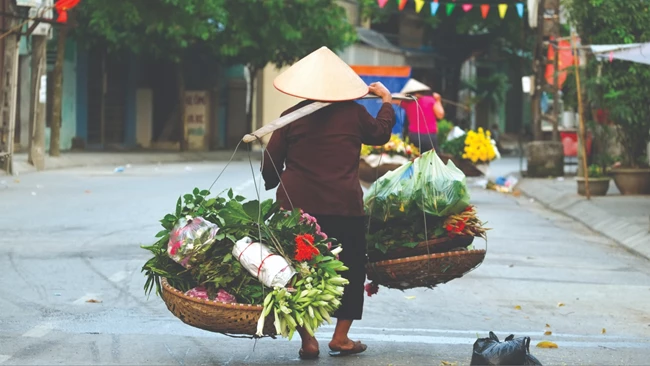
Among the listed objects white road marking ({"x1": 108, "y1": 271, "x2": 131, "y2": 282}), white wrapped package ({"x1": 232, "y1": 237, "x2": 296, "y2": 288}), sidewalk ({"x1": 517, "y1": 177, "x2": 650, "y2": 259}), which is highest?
white wrapped package ({"x1": 232, "y1": 237, "x2": 296, "y2": 288})

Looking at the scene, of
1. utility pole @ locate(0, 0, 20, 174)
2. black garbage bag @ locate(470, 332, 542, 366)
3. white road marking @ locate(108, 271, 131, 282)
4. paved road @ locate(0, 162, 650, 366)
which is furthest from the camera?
utility pole @ locate(0, 0, 20, 174)

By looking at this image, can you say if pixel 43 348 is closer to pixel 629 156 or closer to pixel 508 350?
pixel 508 350

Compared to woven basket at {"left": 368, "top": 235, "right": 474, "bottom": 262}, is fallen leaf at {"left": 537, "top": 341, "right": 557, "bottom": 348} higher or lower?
lower

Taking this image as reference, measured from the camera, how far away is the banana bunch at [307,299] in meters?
6.00

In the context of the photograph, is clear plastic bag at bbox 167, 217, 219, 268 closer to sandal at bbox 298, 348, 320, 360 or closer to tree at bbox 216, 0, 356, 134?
sandal at bbox 298, 348, 320, 360

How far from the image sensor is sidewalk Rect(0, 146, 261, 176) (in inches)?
1096

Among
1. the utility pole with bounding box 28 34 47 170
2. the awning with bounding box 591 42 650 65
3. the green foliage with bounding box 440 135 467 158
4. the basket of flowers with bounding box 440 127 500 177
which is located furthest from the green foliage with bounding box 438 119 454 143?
the utility pole with bounding box 28 34 47 170

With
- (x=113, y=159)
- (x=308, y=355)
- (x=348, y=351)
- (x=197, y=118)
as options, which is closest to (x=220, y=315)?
(x=308, y=355)

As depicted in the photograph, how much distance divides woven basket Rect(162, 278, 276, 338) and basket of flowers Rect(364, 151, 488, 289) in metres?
1.23

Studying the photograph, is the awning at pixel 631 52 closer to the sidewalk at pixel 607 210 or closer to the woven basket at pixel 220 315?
the sidewalk at pixel 607 210

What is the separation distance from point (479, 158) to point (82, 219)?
282 inches

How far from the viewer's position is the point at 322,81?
22.1 ft

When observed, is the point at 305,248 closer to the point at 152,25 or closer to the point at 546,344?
the point at 546,344

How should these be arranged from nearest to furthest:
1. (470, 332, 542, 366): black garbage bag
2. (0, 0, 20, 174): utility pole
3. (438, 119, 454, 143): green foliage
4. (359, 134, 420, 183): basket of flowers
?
(470, 332, 542, 366): black garbage bag
(359, 134, 420, 183): basket of flowers
(438, 119, 454, 143): green foliage
(0, 0, 20, 174): utility pole
